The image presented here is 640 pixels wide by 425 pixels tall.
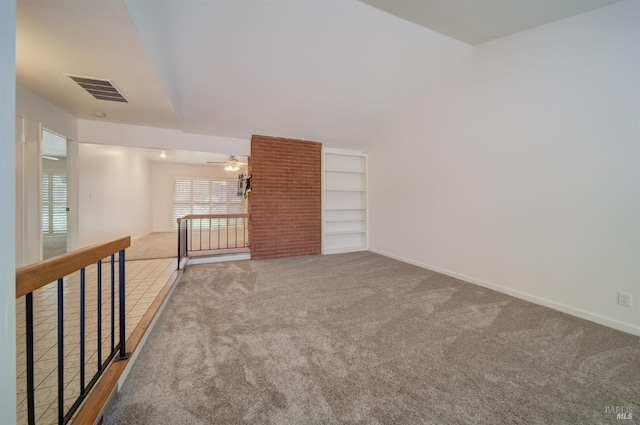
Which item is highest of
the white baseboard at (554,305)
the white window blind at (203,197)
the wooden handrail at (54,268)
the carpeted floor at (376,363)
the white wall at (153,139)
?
the white wall at (153,139)

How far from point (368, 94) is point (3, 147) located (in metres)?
4.12

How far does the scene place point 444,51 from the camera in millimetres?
3297

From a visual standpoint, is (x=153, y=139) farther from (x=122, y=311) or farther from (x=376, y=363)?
(x=376, y=363)

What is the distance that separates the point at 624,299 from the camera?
221 centimetres

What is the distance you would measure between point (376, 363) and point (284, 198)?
371cm

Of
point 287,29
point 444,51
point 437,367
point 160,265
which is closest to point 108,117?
point 160,265

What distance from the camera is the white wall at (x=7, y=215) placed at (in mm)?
671

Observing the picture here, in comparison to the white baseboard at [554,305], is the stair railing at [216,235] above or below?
above

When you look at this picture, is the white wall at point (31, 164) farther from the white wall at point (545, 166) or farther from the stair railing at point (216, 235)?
the white wall at point (545, 166)

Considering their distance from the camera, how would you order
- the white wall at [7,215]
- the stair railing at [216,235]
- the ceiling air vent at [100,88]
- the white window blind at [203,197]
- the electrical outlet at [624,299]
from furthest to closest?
the white window blind at [203,197] → the stair railing at [216,235] → the ceiling air vent at [100,88] → the electrical outlet at [624,299] → the white wall at [7,215]

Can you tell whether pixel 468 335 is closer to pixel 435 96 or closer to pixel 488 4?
pixel 488 4

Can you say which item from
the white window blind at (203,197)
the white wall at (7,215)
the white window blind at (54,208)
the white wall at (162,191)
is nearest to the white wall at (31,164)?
the white window blind at (54,208)

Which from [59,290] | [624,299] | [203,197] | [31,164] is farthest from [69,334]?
[203,197]

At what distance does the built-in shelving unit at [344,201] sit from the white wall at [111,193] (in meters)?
4.47
